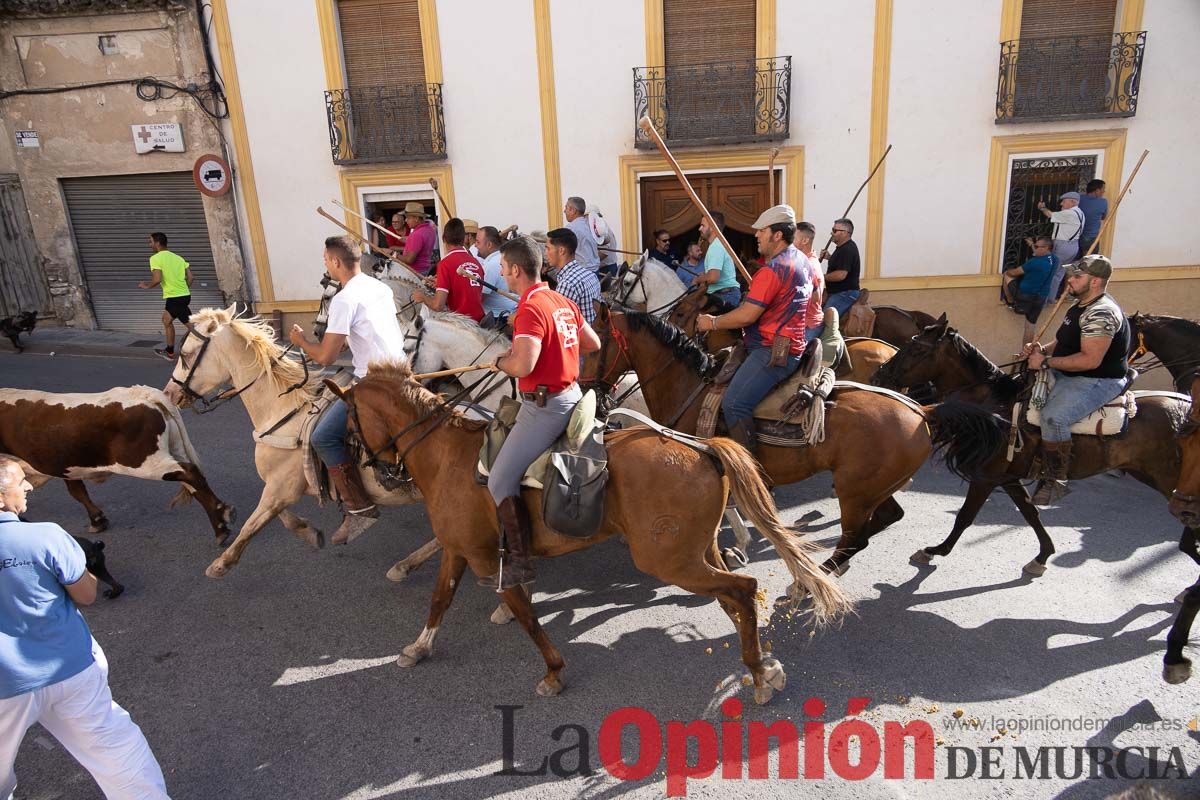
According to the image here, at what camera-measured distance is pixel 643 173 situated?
1130 centimetres

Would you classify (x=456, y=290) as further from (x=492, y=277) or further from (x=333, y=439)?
(x=333, y=439)

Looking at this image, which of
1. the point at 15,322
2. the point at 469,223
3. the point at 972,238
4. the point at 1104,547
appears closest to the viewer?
the point at 1104,547

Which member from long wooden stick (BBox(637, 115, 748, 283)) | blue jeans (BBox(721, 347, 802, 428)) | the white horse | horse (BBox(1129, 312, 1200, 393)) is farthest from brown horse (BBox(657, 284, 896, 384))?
horse (BBox(1129, 312, 1200, 393))

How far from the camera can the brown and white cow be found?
206 inches

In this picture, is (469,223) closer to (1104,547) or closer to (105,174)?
(105,174)

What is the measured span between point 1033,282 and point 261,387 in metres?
10.5

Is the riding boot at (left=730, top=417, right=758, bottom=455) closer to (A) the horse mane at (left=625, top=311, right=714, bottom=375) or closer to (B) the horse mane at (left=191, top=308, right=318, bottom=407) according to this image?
→ (A) the horse mane at (left=625, top=311, right=714, bottom=375)

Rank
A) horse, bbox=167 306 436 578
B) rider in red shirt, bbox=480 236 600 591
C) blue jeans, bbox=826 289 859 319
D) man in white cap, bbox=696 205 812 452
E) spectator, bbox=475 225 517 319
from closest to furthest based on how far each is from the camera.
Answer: rider in red shirt, bbox=480 236 600 591, man in white cap, bbox=696 205 812 452, horse, bbox=167 306 436 578, spectator, bbox=475 225 517 319, blue jeans, bbox=826 289 859 319

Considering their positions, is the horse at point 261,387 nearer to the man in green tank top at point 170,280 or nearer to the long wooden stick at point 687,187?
the long wooden stick at point 687,187

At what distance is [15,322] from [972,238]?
53.0 ft

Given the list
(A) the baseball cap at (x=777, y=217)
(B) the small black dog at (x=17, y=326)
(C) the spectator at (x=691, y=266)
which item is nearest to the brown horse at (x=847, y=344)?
(A) the baseball cap at (x=777, y=217)

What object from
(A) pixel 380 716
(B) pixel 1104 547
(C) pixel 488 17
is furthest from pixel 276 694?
(C) pixel 488 17

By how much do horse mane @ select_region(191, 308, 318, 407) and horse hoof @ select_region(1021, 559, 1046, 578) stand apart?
5311 millimetres

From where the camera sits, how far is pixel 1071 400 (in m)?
4.48
